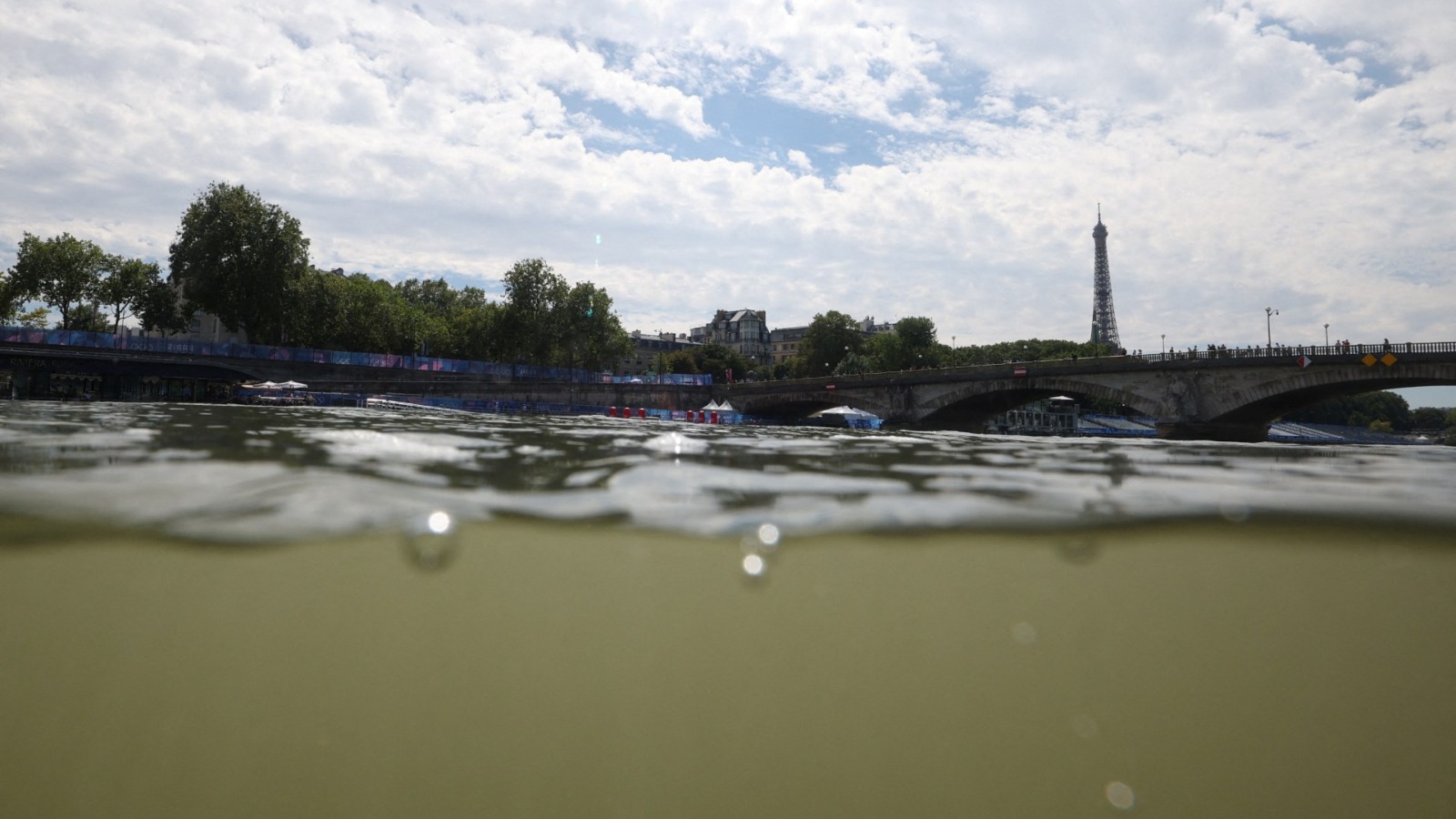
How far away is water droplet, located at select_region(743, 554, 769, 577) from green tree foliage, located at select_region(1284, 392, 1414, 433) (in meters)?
153

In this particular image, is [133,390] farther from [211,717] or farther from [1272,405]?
[1272,405]

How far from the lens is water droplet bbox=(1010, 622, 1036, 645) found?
211 cm

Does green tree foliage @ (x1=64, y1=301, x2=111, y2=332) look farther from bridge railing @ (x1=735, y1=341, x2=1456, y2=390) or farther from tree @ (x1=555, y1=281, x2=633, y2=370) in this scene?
bridge railing @ (x1=735, y1=341, x2=1456, y2=390)

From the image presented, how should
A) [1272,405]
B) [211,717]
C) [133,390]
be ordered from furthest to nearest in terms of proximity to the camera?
[133,390], [1272,405], [211,717]

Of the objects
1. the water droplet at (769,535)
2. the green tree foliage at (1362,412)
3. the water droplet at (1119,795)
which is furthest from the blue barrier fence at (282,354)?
the green tree foliage at (1362,412)

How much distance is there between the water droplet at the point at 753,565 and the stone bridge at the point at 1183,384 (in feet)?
143

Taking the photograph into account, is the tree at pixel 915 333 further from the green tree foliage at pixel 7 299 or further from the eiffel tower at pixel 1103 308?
the green tree foliage at pixel 7 299

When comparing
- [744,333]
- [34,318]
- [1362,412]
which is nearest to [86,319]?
[34,318]

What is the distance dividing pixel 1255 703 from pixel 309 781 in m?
2.04

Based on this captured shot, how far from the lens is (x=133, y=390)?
2106 inches

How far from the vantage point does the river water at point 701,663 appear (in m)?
1.40

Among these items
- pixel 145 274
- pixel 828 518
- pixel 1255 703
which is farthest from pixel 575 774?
pixel 145 274

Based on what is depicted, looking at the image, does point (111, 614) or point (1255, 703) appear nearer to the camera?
point (1255, 703)

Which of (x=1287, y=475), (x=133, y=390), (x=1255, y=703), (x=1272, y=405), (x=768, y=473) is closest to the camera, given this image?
(x=1255, y=703)
